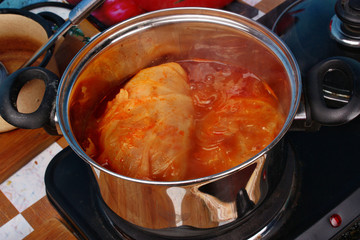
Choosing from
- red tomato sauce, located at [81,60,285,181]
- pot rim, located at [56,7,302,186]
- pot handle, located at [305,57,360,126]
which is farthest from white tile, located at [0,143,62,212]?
pot handle, located at [305,57,360,126]

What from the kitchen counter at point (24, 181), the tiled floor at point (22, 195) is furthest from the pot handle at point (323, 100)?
the tiled floor at point (22, 195)

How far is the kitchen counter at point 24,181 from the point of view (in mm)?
959

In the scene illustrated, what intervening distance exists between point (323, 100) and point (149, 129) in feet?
1.12

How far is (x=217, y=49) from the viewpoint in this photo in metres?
0.91

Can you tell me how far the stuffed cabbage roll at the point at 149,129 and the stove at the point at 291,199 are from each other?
0.09 metres

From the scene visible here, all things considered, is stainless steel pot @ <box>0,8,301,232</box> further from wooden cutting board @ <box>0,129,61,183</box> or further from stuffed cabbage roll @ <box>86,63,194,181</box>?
wooden cutting board @ <box>0,129,61,183</box>

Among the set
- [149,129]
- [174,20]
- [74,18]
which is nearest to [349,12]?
[174,20]

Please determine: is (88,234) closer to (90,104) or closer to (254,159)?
(90,104)

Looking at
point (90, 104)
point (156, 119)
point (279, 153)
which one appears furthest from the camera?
point (90, 104)

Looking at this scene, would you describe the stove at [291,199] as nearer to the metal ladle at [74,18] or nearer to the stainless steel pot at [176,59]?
the stainless steel pot at [176,59]

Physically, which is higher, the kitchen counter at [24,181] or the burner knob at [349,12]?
the burner knob at [349,12]

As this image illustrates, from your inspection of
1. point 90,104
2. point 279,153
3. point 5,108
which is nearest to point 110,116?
point 90,104

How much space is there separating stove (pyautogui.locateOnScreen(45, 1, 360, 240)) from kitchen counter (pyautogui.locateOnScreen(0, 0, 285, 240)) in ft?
0.30

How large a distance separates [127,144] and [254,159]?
0.99 feet
